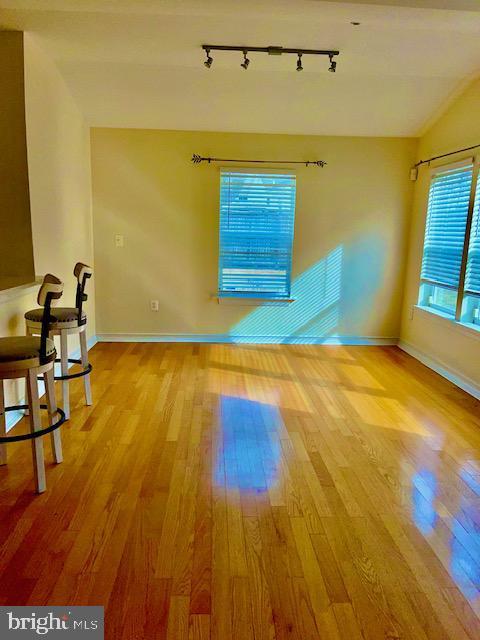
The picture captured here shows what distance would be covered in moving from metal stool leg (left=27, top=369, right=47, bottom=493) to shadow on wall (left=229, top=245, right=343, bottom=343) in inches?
126

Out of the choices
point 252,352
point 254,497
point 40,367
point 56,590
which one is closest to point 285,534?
point 254,497

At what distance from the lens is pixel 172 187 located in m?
4.83

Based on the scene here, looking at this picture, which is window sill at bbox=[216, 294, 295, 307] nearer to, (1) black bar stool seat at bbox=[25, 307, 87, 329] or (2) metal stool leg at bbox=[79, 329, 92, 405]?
(2) metal stool leg at bbox=[79, 329, 92, 405]

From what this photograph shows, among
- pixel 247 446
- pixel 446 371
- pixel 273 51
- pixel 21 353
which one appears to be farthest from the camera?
pixel 446 371

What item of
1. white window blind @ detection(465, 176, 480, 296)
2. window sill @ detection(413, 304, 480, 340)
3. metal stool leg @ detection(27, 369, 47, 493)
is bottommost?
metal stool leg @ detection(27, 369, 47, 493)

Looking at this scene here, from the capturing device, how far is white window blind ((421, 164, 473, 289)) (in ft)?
13.0

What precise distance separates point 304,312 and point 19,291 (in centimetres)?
323

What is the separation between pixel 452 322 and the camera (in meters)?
4.04

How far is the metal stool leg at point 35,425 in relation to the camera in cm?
207

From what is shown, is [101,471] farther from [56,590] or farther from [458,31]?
[458,31]

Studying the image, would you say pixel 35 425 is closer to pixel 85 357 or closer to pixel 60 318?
pixel 60 318

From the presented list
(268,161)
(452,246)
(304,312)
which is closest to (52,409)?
(304,312)

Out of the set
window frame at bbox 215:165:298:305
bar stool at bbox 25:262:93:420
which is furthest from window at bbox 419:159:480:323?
bar stool at bbox 25:262:93:420

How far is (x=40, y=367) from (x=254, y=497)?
1.23 meters
